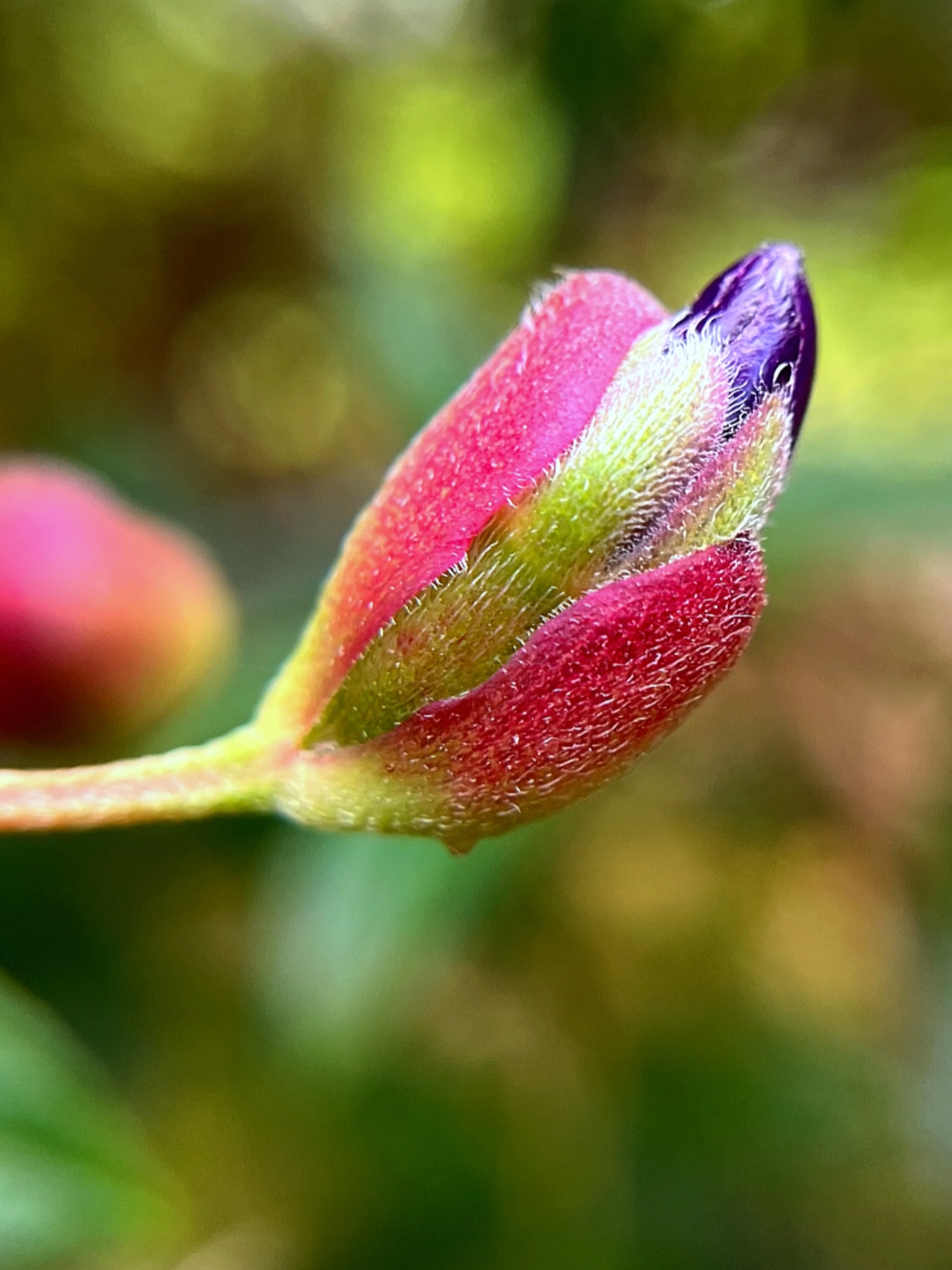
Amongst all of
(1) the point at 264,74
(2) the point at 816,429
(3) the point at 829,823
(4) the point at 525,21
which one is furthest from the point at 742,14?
(3) the point at 829,823

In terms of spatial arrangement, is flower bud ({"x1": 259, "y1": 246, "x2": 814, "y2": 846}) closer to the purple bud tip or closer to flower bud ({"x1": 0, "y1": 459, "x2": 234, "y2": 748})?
the purple bud tip

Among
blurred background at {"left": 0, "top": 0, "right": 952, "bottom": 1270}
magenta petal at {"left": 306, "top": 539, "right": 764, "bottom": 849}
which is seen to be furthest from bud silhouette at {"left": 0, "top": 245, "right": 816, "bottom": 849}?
blurred background at {"left": 0, "top": 0, "right": 952, "bottom": 1270}

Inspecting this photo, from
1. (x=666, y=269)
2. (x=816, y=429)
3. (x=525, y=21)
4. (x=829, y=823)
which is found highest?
(x=525, y=21)

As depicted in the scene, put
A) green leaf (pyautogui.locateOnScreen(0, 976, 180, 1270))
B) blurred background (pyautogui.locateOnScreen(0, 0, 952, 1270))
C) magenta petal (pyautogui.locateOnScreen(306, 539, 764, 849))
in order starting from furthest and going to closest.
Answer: blurred background (pyautogui.locateOnScreen(0, 0, 952, 1270)) → green leaf (pyautogui.locateOnScreen(0, 976, 180, 1270)) → magenta petal (pyautogui.locateOnScreen(306, 539, 764, 849))

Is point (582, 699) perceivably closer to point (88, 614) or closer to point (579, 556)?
point (579, 556)

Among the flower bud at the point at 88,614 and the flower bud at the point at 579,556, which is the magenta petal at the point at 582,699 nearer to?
the flower bud at the point at 579,556

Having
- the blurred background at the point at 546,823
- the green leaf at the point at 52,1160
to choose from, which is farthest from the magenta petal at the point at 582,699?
the blurred background at the point at 546,823

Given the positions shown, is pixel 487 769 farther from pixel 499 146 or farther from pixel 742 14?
pixel 499 146
